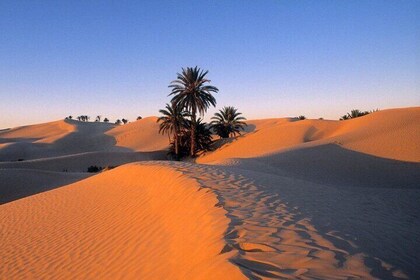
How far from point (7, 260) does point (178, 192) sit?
4185mm

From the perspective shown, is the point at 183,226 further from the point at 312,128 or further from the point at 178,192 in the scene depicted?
the point at 312,128

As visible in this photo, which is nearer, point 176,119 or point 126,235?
point 126,235

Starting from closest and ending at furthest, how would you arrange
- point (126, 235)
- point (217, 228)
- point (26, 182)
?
point (217, 228), point (126, 235), point (26, 182)

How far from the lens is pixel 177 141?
3628 centimetres

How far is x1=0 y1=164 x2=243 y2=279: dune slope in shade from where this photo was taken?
15.4ft

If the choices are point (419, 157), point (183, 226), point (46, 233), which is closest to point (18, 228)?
point (46, 233)

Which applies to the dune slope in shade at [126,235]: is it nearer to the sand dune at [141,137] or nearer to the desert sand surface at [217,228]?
the desert sand surface at [217,228]

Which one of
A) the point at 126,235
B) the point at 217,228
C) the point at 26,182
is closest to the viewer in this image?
the point at 217,228

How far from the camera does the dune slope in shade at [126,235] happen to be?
468cm

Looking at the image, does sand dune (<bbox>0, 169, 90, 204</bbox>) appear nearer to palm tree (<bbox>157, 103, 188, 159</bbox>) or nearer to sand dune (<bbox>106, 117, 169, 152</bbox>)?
palm tree (<bbox>157, 103, 188, 159</bbox>)

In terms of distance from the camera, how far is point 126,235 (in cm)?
686

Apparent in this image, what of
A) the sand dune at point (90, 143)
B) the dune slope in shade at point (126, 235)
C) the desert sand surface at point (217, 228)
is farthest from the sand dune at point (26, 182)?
the sand dune at point (90, 143)

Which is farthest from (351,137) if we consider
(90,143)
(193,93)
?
(90,143)

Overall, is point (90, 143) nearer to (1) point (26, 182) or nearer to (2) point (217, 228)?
(1) point (26, 182)
